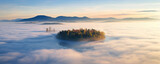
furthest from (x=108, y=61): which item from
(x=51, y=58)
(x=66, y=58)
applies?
(x=51, y=58)

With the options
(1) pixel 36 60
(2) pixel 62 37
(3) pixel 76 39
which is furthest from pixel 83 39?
(1) pixel 36 60

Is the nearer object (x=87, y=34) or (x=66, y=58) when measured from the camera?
(x=66, y=58)

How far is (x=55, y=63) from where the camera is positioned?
9.11 metres

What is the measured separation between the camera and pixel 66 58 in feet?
33.3

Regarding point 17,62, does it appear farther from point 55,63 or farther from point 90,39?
point 90,39

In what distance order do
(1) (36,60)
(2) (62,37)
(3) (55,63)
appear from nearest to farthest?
(3) (55,63), (1) (36,60), (2) (62,37)

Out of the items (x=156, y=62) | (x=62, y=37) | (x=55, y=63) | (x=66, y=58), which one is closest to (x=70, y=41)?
(x=62, y=37)

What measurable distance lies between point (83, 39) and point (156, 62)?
917 centimetres

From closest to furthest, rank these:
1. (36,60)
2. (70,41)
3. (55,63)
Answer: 1. (55,63)
2. (36,60)
3. (70,41)

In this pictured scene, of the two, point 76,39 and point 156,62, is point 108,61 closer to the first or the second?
point 156,62

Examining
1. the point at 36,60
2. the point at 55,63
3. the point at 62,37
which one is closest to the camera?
the point at 55,63

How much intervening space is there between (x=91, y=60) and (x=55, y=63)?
247cm

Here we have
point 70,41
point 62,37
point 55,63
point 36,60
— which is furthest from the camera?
point 62,37

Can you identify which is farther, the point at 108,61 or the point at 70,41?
the point at 70,41
